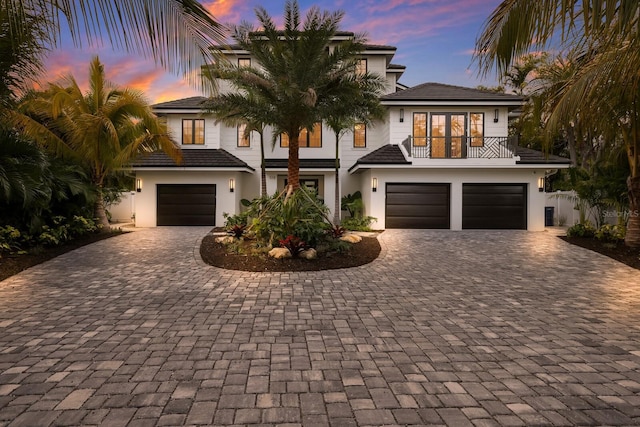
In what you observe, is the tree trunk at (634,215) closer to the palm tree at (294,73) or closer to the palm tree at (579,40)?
the palm tree at (579,40)

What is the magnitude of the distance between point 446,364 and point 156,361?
284 cm

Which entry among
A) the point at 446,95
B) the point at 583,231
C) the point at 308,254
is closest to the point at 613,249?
the point at 583,231

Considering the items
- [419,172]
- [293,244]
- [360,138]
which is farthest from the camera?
[360,138]

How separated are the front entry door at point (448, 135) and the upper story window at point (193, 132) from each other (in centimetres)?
1132

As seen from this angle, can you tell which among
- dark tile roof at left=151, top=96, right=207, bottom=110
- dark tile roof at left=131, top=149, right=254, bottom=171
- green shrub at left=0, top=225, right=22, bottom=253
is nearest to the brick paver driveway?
green shrub at left=0, top=225, right=22, bottom=253

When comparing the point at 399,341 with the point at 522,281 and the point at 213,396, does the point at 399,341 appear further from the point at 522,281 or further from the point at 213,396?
the point at 522,281

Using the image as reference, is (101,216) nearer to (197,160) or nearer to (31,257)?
(197,160)

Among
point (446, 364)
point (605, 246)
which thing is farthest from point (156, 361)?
point (605, 246)

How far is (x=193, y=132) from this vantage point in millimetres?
18844

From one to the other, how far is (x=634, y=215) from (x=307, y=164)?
12504 millimetres

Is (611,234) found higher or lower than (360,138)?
lower

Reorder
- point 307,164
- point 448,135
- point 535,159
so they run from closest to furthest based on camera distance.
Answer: point 535,159, point 448,135, point 307,164

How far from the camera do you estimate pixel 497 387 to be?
3.17 metres

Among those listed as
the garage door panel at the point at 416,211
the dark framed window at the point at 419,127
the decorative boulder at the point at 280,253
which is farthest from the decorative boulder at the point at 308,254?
the dark framed window at the point at 419,127
